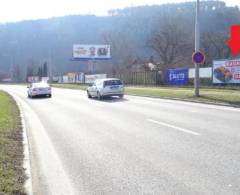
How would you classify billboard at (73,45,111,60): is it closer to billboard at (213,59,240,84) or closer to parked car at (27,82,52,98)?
parked car at (27,82,52,98)

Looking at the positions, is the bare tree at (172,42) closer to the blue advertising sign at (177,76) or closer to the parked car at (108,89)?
the blue advertising sign at (177,76)

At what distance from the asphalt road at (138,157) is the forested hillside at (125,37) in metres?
54.2

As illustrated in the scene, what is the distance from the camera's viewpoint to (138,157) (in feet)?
27.8

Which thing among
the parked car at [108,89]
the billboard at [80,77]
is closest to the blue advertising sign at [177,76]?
the parked car at [108,89]

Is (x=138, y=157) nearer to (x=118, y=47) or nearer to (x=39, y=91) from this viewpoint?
(x=39, y=91)

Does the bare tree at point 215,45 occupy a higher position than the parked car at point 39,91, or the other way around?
the bare tree at point 215,45

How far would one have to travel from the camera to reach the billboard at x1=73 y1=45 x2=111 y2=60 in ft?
276

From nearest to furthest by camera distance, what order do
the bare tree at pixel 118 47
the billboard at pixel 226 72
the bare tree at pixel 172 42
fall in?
the billboard at pixel 226 72, the bare tree at pixel 172 42, the bare tree at pixel 118 47

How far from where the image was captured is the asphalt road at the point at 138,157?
644 cm

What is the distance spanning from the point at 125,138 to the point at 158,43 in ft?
270

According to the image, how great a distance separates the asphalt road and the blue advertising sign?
30070 mm

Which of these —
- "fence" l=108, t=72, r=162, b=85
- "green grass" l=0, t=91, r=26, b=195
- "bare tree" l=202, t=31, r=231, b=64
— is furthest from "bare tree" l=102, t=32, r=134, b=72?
"green grass" l=0, t=91, r=26, b=195

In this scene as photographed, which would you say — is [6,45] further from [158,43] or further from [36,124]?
[36,124]

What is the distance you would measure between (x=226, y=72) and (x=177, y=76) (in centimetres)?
1024
